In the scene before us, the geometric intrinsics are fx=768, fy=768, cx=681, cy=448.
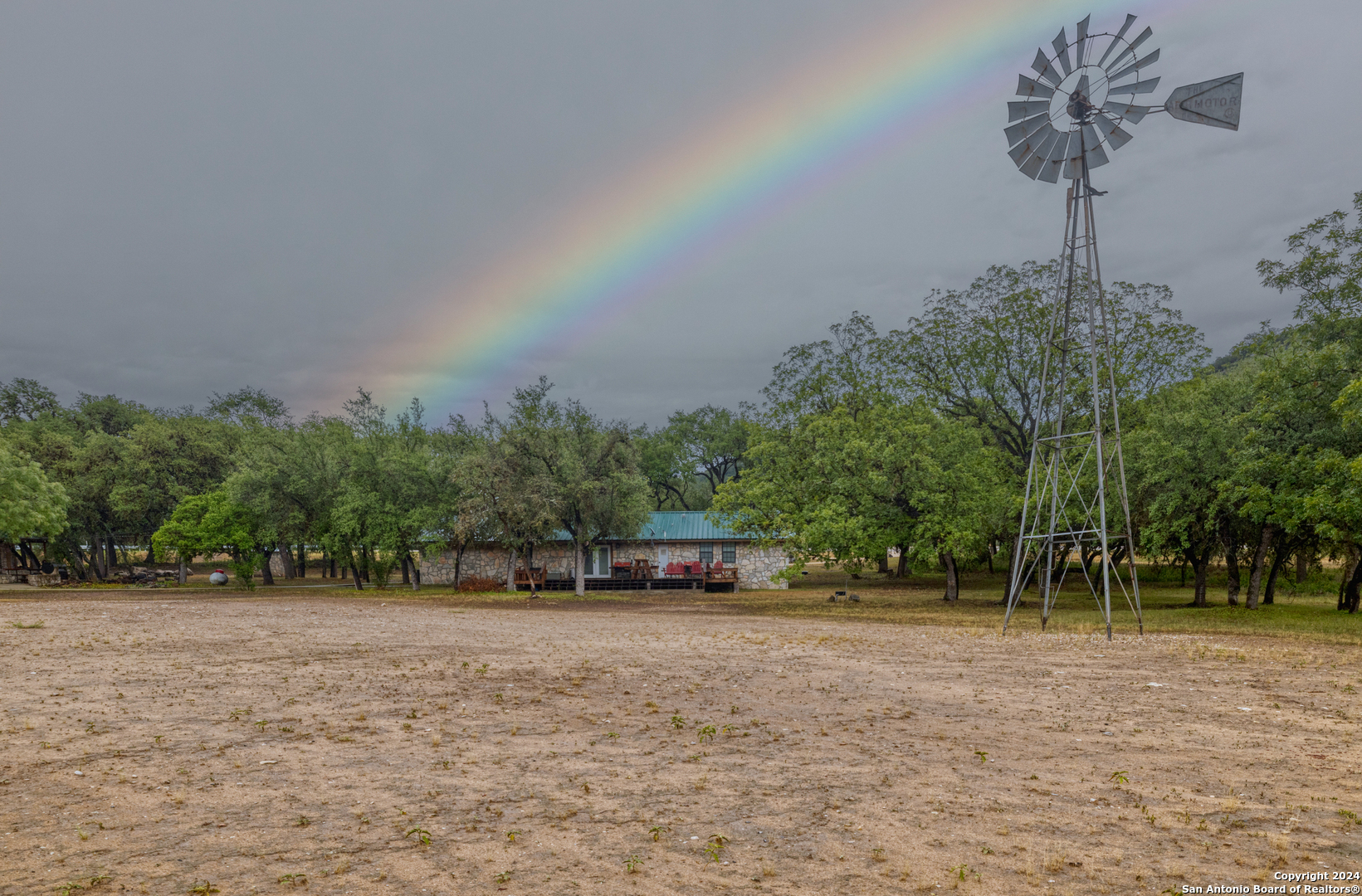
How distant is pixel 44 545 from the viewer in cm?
4941

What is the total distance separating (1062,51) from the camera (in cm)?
1911

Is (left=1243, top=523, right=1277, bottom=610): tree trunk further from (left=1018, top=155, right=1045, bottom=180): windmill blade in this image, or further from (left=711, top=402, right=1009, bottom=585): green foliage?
(left=1018, top=155, right=1045, bottom=180): windmill blade

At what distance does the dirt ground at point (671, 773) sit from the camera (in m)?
5.29

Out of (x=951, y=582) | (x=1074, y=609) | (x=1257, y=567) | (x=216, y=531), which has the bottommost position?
(x=1074, y=609)

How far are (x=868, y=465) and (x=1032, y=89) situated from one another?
15.6 metres

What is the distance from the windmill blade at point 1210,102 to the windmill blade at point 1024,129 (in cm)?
277

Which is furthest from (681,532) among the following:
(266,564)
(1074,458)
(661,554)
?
(266,564)

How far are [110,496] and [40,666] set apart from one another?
42423 millimetres

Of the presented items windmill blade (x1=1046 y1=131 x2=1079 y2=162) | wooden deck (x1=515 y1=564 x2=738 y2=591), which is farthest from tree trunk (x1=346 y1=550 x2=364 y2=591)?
windmill blade (x1=1046 y1=131 x2=1079 y2=162)

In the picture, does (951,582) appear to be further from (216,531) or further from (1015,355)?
(216,531)

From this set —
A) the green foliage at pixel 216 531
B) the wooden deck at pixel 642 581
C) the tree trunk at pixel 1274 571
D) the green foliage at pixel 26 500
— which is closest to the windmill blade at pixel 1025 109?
the tree trunk at pixel 1274 571

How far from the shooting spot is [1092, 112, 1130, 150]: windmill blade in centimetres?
1923

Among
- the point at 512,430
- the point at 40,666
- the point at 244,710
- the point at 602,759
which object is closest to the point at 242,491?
the point at 512,430

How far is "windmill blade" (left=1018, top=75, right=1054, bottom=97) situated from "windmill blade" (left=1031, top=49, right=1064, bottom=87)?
189 millimetres
